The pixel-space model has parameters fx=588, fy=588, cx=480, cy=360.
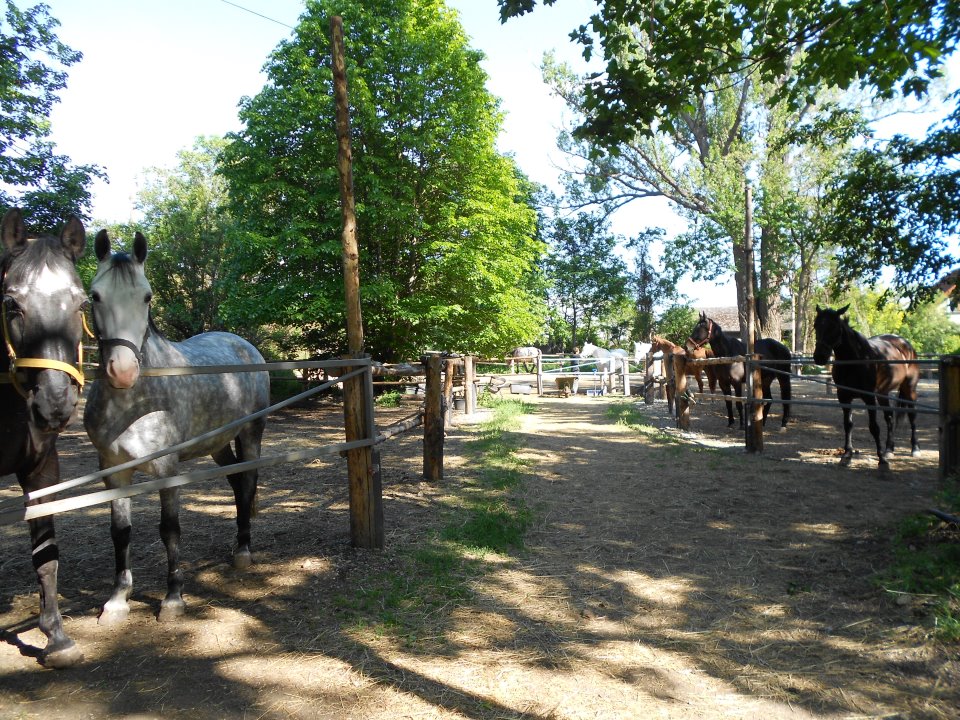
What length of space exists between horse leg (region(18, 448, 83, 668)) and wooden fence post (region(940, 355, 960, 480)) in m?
6.47

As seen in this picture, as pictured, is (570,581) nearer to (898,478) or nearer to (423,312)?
(898,478)

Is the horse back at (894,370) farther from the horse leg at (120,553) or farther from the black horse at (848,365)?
the horse leg at (120,553)

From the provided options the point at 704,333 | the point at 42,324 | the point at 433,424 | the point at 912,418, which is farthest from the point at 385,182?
the point at 42,324

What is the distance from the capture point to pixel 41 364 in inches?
91.0

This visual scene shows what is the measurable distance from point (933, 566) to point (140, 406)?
4.66 metres

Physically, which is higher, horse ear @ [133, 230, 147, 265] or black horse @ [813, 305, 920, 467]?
horse ear @ [133, 230, 147, 265]

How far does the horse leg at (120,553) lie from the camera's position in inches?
126

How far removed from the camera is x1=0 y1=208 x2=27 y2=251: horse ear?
2.49 m

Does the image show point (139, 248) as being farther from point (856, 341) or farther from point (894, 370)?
point (894, 370)

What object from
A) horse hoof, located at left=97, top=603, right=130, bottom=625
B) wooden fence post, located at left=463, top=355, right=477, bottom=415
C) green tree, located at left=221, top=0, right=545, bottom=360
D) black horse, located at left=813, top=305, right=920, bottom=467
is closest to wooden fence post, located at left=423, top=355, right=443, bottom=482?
horse hoof, located at left=97, top=603, right=130, bottom=625

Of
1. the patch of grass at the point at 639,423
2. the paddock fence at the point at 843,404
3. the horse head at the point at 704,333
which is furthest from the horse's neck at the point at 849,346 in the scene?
the horse head at the point at 704,333

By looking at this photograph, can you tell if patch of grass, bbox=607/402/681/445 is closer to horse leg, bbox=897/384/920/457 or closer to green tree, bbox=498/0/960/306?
horse leg, bbox=897/384/920/457

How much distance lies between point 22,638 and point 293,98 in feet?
43.7

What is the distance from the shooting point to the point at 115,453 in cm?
316
